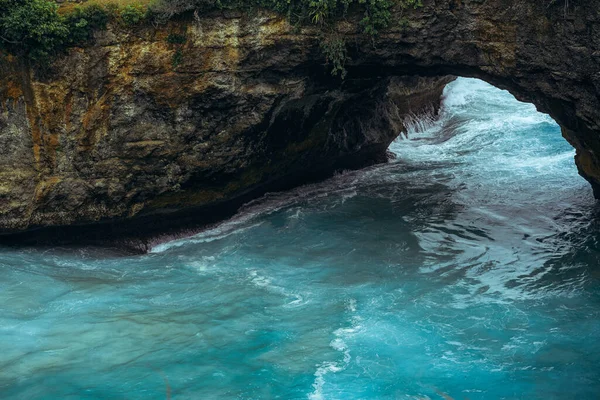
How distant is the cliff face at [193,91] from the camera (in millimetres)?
12953

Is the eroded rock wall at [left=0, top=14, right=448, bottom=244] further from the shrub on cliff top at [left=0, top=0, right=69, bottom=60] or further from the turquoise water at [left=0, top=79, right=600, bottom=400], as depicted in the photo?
the turquoise water at [left=0, top=79, right=600, bottom=400]

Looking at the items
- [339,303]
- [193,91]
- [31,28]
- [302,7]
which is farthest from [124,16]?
[339,303]

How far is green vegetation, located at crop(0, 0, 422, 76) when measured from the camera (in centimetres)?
1282

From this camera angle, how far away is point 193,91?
1383 centimetres

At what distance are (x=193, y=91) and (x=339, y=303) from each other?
17.5ft

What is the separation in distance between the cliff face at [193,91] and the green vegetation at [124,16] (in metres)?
0.20

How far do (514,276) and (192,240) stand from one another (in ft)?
21.3

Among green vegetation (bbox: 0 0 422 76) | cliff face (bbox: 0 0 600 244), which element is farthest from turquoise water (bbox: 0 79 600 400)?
green vegetation (bbox: 0 0 422 76)

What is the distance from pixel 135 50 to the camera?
44.2 feet

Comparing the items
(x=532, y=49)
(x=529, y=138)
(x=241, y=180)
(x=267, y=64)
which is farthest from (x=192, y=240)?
(x=529, y=138)

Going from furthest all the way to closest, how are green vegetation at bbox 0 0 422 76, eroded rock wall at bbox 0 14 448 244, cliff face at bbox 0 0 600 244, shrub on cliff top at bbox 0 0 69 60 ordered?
1. eroded rock wall at bbox 0 14 448 244
2. cliff face at bbox 0 0 600 244
3. green vegetation at bbox 0 0 422 76
4. shrub on cliff top at bbox 0 0 69 60

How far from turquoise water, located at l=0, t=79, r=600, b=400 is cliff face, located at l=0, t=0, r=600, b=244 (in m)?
1.19

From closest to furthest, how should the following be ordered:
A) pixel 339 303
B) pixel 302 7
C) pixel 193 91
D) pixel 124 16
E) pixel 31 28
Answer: pixel 339 303
pixel 31 28
pixel 124 16
pixel 302 7
pixel 193 91

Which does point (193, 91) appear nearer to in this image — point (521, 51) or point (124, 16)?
point (124, 16)
